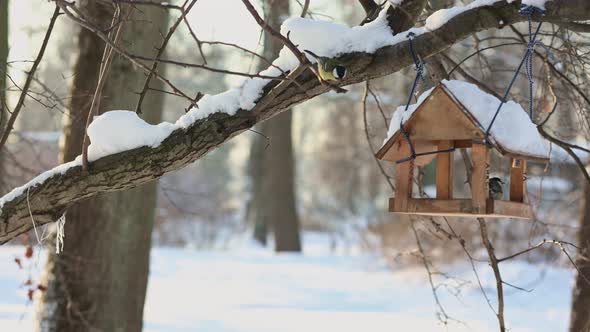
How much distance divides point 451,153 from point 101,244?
3.22 meters

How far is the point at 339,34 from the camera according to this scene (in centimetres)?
301

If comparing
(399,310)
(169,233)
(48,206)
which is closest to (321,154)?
(169,233)

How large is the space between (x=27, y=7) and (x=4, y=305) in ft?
10.6

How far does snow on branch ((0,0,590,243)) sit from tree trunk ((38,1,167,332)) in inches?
99.0

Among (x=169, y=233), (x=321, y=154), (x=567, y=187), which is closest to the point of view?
(x=567, y=187)

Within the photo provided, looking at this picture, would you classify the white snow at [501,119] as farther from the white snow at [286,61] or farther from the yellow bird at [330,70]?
the yellow bird at [330,70]

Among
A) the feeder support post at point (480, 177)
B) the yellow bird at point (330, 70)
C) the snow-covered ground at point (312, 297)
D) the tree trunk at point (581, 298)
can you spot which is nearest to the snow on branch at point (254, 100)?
the yellow bird at point (330, 70)

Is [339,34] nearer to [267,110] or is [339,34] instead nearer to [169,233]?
[267,110]

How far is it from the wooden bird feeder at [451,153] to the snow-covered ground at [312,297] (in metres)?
3.01

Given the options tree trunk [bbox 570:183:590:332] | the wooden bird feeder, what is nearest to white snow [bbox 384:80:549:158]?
the wooden bird feeder

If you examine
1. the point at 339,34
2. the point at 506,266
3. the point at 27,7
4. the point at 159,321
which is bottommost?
the point at 159,321

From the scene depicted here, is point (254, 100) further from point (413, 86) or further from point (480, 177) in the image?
point (480, 177)

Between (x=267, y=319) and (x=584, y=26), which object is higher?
(x=584, y=26)

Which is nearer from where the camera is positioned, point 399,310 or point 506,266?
point 399,310
